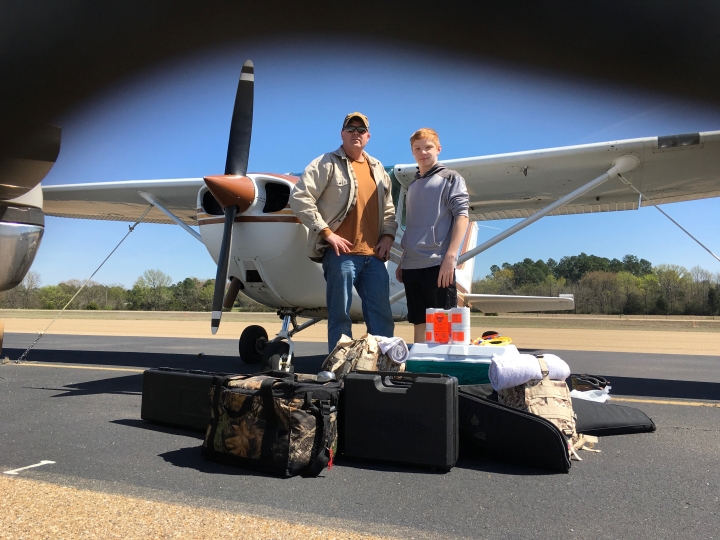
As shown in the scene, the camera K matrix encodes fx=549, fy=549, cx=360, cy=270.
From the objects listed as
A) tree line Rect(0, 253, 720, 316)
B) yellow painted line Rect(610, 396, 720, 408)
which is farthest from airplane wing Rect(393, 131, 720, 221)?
tree line Rect(0, 253, 720, 316)

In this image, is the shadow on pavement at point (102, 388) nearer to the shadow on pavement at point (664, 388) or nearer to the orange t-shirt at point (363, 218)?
the orange t-shirt at point (363, 218)

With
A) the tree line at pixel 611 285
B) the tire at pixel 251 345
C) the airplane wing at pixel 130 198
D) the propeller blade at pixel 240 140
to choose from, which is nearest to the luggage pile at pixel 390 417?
the propeller blade at pixel 240 140

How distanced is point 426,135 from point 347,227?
2.78 ft

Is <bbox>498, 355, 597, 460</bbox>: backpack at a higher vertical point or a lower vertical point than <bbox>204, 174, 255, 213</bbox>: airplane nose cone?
lower

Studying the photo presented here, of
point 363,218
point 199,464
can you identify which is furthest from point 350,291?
point 199,464

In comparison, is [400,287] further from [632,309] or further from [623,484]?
[632,309]

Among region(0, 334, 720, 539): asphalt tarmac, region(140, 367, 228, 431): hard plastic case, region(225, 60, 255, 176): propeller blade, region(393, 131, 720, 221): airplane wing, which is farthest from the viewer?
region(393, 131, 720, 221): airplane wing

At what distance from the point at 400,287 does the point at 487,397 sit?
183 inches

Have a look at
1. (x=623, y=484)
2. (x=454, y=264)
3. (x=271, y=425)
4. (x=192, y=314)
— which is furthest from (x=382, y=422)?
(x=192, y=314)

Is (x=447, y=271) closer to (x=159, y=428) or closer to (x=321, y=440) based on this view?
(x=321, y=440)

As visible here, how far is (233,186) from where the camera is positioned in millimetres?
5027

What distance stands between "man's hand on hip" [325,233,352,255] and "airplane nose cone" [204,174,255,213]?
5.28 ft

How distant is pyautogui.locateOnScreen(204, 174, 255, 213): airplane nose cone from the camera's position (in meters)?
4.96

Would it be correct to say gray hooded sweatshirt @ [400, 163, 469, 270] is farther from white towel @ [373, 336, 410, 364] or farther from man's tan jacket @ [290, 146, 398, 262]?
white towel @ [373, 336, 410, 364]
